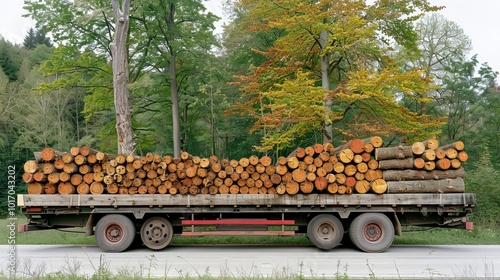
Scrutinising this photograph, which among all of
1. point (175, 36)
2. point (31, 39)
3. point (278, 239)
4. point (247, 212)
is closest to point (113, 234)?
point (247, 212)

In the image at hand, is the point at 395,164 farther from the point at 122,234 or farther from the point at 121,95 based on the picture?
the point at 121,95

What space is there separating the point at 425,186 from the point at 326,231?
2.56 m

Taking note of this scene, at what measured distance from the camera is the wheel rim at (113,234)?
11.5 metres

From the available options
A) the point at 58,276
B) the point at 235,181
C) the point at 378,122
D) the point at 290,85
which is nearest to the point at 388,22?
the point at 378,122

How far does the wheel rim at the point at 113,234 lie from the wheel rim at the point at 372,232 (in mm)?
5797

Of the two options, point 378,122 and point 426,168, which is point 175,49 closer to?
point 378,122

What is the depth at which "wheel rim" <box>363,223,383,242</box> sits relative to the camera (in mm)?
11406

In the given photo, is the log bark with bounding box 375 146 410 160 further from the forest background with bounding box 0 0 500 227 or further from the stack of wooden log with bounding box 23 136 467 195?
the forest background with bounding box 0 0 500 227

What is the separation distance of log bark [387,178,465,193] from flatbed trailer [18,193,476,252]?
0.14 metres

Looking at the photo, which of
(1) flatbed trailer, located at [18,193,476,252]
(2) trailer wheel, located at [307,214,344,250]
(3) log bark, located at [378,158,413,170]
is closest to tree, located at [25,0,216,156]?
(1) flatbed trailer, located at [18,193,476,252]

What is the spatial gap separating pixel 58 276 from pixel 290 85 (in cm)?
1031

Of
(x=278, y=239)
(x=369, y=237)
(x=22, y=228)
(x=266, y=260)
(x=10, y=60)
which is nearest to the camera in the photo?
(x=266, y=260)

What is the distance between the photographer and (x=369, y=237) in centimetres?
1142

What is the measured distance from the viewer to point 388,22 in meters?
18.1
